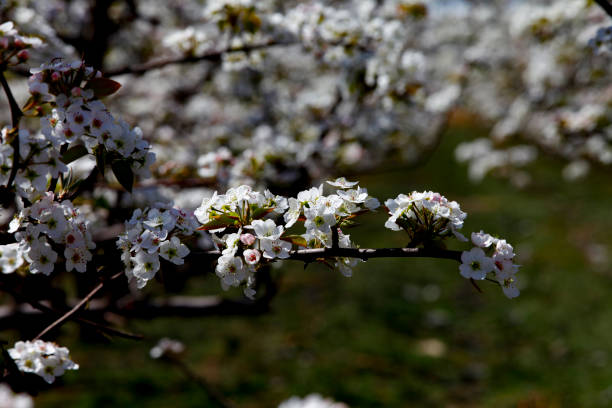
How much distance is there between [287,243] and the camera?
1.04 m

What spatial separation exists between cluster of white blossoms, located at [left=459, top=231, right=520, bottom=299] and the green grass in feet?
5.56

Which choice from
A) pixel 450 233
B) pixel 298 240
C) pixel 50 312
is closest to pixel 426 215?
pixel 450 233

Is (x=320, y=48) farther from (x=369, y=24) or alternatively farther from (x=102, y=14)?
(x=102, y=14)

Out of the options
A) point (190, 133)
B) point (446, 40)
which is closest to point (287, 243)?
point (190, 133)

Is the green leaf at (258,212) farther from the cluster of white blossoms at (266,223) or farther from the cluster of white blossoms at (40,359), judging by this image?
the cluster of white blossoms at (40,359)

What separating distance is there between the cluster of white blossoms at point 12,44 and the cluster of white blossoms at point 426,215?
0.89 metres

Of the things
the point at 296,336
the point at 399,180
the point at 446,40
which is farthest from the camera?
the point at 399,180

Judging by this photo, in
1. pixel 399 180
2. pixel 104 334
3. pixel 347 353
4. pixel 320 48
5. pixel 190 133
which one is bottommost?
pixel 104 334

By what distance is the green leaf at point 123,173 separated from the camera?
116 cm

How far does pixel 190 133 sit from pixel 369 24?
112 inches

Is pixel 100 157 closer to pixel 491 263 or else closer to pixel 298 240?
pixel 298 240

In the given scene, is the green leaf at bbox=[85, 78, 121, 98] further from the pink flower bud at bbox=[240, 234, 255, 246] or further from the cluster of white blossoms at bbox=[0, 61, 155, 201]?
the pink flower bud at bbox=[240, 234, 255, 246]

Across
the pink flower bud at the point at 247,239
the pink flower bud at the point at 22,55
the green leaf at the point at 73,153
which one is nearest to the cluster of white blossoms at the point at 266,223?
the pink flower bud at the point at 247,239

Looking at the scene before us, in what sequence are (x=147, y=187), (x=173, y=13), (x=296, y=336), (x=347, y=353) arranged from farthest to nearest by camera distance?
1. (x=173, y=13)
2. (x=296, y=336)
3. (x=347, y=353)
4. (x=147, y=187)
